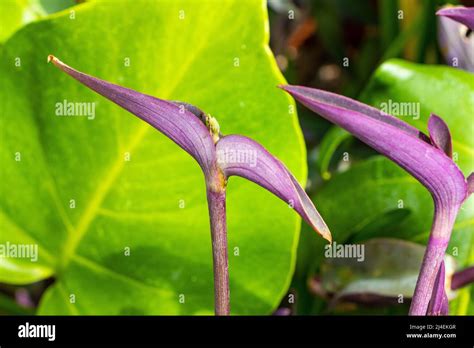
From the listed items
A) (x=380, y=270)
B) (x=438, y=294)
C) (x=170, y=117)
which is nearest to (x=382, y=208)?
(x=380, y=270)

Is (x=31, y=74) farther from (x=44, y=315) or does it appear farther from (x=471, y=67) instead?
(x=471, y=67)

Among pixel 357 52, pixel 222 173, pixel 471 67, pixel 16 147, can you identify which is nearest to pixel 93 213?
pixel 16 147

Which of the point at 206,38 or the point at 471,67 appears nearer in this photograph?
the point at 206,38

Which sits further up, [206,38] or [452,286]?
[206,38]

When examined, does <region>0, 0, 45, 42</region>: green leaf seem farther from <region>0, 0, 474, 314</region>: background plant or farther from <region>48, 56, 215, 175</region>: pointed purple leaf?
<region>48, 56, 215, 175</region>: pointed purple leaf

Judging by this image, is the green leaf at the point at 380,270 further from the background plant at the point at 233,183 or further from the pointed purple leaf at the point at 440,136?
the pointed purple leaf at the point at 440,136

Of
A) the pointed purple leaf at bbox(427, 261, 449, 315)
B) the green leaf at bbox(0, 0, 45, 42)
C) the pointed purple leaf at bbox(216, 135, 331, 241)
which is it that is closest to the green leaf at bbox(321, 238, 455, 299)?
the pointed purple leaf at bbox(427, 261, 449, 315)
